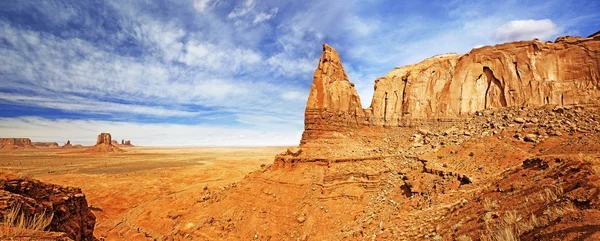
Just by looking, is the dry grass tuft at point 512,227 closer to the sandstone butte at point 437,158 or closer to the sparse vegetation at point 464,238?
the sandstone butte at point 437,158

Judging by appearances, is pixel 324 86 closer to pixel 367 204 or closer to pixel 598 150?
pixel 367 204

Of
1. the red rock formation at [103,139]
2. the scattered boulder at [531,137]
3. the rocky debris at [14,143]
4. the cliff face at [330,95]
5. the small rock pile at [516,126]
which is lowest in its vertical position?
the rocky debris at [14,143]

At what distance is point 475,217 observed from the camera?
25.2ft

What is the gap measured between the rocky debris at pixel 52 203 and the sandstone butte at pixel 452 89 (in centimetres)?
1708

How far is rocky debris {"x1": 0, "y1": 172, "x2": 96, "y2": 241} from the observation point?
5.64 meters

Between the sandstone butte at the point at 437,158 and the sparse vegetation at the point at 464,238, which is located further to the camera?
the sandstone butte at the point at 437,158

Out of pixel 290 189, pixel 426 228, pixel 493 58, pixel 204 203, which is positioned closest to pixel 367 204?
pixel 290 189

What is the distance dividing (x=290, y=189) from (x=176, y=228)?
10010 mm

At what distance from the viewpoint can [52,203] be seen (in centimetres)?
723

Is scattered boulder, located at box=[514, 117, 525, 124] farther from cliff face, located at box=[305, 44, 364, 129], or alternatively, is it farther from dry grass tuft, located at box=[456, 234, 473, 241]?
dry grass tuft, located at box=[456, 234, 473, 241]

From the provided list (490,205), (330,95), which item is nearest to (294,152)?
(330,95)

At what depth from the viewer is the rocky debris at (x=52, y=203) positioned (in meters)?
5.64

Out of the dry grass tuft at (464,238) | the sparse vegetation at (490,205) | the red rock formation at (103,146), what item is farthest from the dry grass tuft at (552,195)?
the red rock formation at (103,146)

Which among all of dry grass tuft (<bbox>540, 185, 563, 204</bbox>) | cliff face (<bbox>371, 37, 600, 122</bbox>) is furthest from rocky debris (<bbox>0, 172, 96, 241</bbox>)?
cliff face (<bbox>371, 37, 600, 122</bbox>)
